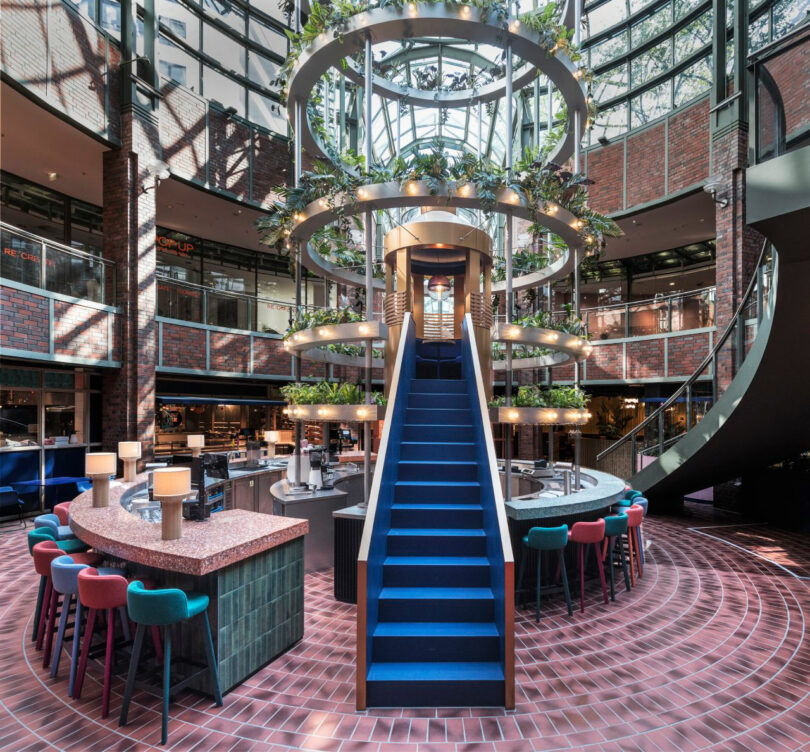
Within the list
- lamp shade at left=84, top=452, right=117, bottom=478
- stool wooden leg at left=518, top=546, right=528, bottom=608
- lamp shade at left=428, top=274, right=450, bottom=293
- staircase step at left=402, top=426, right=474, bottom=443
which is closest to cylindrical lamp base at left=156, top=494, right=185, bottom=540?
lamp shade at left=84, top=452, right=117, bottom=478

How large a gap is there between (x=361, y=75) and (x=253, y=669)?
721cm

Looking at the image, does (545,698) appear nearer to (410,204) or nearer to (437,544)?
(437,544)

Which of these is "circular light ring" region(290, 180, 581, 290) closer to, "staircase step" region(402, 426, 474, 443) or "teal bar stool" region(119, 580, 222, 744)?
"staircase step" region(402, 426, 474, 443)

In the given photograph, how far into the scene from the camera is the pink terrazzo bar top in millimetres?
3424

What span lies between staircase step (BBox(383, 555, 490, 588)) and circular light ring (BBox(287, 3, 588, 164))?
5369mm

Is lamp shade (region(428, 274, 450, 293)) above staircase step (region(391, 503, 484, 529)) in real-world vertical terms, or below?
above

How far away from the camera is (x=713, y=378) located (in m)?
9.19

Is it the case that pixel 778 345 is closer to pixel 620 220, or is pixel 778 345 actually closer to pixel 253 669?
pixel 253 669

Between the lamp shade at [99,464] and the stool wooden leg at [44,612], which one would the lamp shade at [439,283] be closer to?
the lamp shade at [99,464]

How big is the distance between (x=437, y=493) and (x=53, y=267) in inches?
325

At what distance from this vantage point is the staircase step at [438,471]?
204 inches

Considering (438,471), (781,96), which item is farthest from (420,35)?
(438,471)

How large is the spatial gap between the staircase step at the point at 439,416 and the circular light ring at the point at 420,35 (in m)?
4.08

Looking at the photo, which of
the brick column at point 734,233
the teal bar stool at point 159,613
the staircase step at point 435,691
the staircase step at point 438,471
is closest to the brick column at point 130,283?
the staircase step at point 438,471
